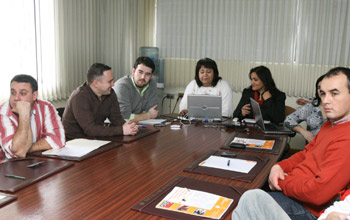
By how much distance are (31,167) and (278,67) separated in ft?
12.9

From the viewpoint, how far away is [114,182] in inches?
61.7

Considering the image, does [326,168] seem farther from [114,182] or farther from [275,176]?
[114,182]

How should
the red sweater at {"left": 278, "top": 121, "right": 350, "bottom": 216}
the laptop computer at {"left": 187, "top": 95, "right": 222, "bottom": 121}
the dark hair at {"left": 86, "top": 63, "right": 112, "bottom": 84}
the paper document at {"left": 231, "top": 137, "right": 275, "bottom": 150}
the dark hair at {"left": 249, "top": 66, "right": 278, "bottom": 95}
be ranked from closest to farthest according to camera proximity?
the red sweater at {"left": 278, "top": 121, "right": 350, "bottom": 216}
the paper document at {"left": 231, "top": 137, "right": 275, "bottom": 150}
the dark hair at {"left": 86, "top": 63, "right": 112, "bottom": 84}
the laptop computer at {"left": 187, "top": 95, "right": 222, "bottom": 121}
the dark hair at {"left": 249, "top": 66, "right": 278, "bottom": 95}

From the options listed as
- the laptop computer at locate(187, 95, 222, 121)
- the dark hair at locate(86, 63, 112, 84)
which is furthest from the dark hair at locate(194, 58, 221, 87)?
the dark hair at locate(86, 63, 112, 84)

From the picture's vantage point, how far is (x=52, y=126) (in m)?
2.20

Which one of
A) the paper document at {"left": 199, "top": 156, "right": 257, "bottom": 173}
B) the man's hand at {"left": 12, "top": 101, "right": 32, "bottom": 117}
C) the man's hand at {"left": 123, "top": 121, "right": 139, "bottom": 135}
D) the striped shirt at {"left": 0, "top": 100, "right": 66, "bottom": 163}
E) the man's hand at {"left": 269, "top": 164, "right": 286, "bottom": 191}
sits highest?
the man's hand at {"left": 12, "top": 101, "right": 32, "bottom": 117}

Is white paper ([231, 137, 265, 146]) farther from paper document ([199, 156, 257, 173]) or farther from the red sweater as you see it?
the red sweater

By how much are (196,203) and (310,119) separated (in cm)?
204

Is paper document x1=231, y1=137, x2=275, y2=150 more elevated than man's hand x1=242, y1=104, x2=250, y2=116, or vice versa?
man's hand x1=242, y1=104, x2=250, y2=116

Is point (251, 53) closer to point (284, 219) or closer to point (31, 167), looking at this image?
point (31, 167)

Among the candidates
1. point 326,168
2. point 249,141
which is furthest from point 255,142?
point 326,168

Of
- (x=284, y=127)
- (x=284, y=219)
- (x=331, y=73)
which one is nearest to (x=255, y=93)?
(x=284, y=127)

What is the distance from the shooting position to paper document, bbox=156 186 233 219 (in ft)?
4.09

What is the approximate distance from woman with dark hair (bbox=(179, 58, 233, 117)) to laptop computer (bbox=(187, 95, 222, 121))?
56 centimetres
